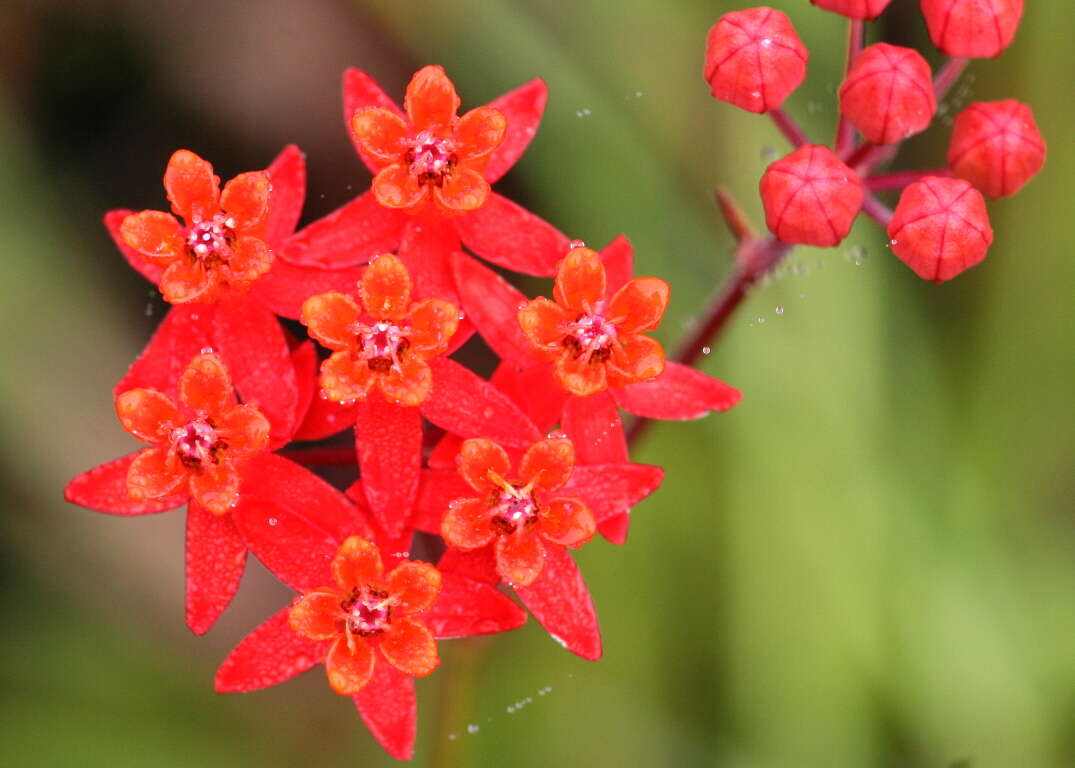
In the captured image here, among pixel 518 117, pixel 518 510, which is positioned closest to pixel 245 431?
pixel 518 510

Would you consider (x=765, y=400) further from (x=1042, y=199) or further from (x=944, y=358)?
(x=1042, y=199)

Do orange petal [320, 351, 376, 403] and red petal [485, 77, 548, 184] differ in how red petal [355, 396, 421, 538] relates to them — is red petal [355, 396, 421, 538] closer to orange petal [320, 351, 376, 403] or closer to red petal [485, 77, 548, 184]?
orange petal [320, 351, 376, 403]

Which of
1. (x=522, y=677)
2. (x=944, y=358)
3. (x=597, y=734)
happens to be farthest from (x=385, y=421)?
(x=944, y=358)

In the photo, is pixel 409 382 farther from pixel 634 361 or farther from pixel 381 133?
pixel 381 133

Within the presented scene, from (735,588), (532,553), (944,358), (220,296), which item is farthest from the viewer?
(944,358)

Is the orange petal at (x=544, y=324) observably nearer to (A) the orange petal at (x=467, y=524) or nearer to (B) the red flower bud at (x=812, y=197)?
(A) the orange petal at (x=467, y=524)

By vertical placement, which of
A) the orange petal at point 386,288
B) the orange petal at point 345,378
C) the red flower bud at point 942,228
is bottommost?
the orange petal at point 345,378

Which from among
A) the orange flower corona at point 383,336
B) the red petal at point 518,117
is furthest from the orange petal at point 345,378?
the red petal at point 518,117
